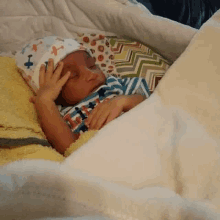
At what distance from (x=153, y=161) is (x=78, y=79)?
→ 0.45m

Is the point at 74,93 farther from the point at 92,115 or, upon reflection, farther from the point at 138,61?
the point at 138,61

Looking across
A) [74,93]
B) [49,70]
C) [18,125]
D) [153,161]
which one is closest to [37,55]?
[49,70]

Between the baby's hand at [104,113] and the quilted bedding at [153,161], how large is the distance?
0.44 ft

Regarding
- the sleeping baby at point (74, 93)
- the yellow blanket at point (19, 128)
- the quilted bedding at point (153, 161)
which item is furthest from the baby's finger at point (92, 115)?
the quilted bedding at point (153, 161)

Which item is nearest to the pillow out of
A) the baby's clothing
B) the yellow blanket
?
the yellow blanket

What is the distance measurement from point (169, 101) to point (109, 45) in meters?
0.47

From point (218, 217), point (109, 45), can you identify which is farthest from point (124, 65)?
point (218, 217)

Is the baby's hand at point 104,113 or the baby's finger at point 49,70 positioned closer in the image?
the baby's hand at point 104,113

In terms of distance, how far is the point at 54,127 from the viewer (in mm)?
Answer: 663

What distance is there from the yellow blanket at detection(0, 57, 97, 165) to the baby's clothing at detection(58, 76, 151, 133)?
0.11 meters

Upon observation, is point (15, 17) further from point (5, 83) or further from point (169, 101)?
point (169, 101)

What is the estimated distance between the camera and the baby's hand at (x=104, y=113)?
0.66m

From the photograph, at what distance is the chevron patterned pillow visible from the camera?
33.8 inches

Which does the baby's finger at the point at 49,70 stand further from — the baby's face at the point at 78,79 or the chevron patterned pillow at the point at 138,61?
the chevron patterned pillow at the point at 138,61
